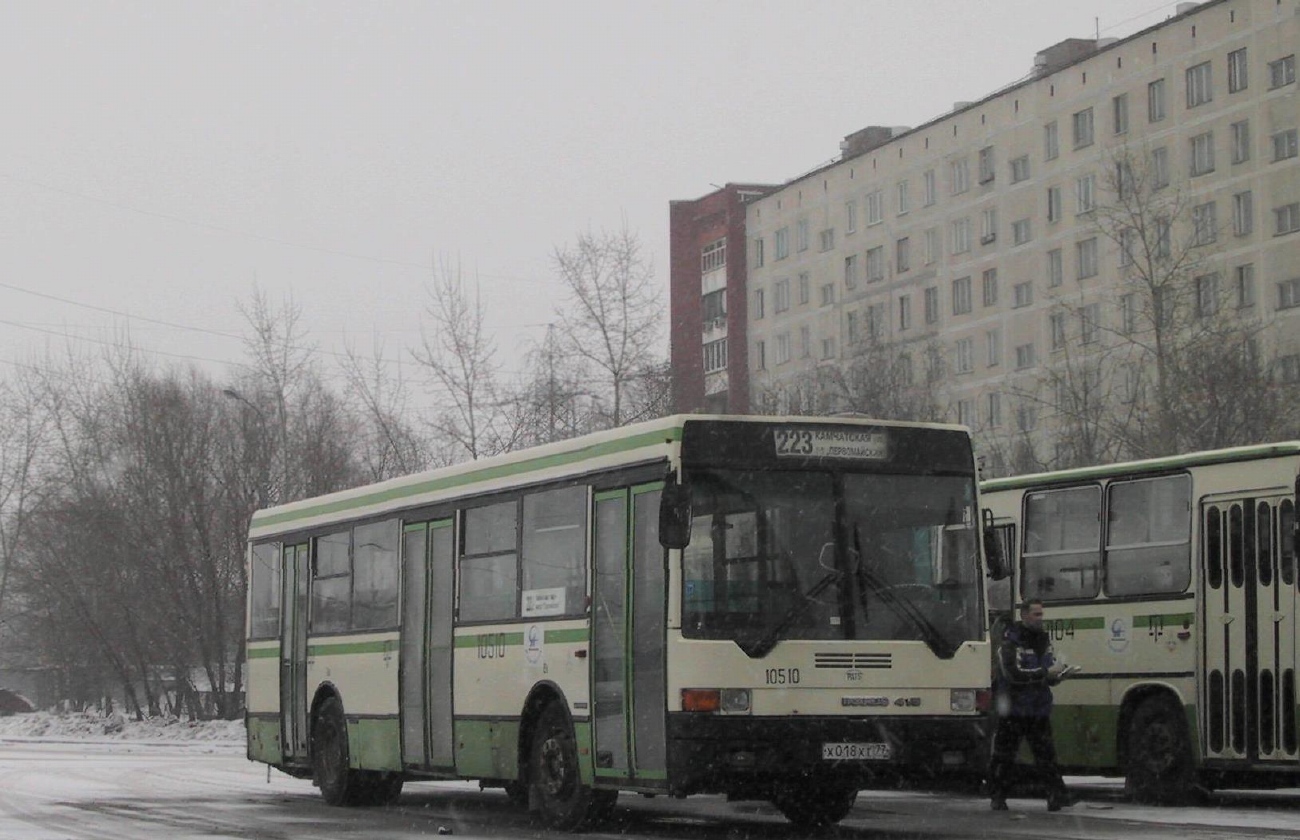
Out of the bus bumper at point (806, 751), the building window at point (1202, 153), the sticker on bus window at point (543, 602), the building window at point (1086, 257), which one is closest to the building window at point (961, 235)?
the building window at point (1086, 257)

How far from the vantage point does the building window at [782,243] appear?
93688 millimetres

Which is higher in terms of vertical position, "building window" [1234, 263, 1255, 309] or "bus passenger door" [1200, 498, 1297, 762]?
"building window" [1234, 263, 1255, 309]

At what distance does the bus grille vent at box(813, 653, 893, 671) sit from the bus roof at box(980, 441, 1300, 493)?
181 inches

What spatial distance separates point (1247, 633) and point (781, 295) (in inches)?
3012

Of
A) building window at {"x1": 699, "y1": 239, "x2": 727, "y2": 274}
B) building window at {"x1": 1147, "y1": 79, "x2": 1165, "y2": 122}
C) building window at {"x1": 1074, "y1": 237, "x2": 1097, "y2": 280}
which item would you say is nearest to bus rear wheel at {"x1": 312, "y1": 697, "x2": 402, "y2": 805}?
building window at {"x1": 1147, "y1": 79, "x2": 1165, "y2": 122}

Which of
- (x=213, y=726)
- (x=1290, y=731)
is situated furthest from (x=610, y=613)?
(x=213, y=726)

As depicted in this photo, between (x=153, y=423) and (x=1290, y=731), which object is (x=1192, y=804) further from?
(x=153, y=423)

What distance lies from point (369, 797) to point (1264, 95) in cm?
5052

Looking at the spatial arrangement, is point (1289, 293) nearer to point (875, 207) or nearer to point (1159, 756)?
point (875, 207)

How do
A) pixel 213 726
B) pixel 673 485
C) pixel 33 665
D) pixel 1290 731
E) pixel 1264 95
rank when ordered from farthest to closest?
pixel 33 665, pixel 1264 95, pixel 213 726, pixel 1290 731, pixel 673 485

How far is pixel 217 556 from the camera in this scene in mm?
55562

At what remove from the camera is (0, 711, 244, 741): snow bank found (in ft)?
152

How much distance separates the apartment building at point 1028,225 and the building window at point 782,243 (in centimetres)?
10

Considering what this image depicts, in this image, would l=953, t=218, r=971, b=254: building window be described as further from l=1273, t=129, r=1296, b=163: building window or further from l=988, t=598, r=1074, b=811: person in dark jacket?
l=988, t=598, r=1074, b=811: person in dark jacket
